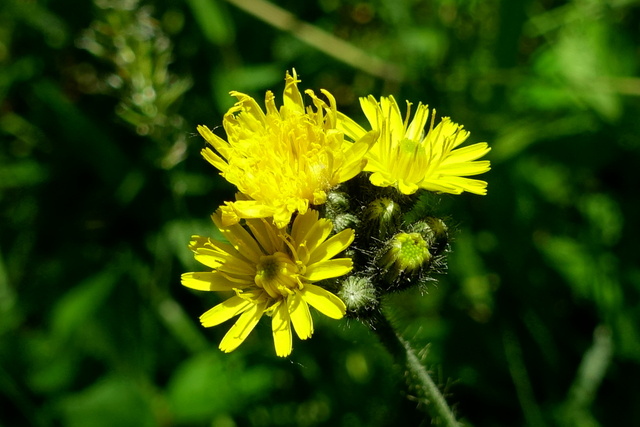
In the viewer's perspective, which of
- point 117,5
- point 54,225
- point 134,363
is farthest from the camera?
point 54,225

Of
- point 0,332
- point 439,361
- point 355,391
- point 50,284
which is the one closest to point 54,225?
point 50,284

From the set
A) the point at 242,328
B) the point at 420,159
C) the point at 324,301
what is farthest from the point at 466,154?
the point at 242,328

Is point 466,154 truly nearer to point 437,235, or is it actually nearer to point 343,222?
point 437,235

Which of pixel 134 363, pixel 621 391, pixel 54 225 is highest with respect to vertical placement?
pixel 54 225

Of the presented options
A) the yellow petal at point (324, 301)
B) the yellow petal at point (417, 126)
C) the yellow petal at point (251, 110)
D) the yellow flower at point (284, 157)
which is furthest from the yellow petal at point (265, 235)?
the yellow petal at point (417, 126)

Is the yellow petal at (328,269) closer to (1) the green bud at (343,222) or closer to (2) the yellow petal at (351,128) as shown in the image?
(1) the green bud at (343,222)

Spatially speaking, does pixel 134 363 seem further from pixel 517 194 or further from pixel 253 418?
pixel 517 194

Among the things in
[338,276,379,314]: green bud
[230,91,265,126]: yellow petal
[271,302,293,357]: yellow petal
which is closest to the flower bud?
[338,276,379,314]: green bud
